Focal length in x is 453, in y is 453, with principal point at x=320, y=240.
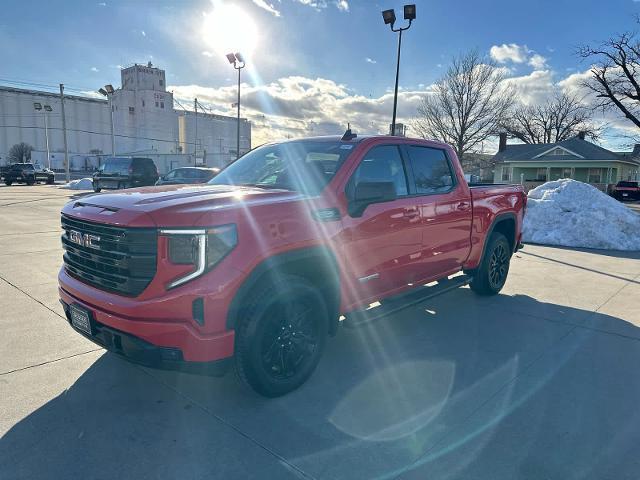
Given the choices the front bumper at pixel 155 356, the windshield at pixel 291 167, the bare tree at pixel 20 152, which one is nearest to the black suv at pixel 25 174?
the windshield at pixel 291 167

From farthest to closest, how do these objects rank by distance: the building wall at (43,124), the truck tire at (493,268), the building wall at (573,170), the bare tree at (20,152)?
the building wall at (43,124), the bare tree at (20,152), the building wall at (573,170), the truck tire at (493,268)

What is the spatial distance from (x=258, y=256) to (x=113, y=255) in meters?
0.96

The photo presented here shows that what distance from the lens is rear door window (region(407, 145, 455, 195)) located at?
15.3ft

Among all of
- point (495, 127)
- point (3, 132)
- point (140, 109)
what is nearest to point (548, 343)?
point (495, 127)

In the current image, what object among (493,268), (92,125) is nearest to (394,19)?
(493,268)

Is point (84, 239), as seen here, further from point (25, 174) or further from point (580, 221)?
point (25, 174)

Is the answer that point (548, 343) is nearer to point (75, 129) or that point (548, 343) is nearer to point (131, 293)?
point (131, 293)

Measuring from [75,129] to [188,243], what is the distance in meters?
110

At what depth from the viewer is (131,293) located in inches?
116

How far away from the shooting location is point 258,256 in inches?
119

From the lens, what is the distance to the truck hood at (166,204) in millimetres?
2848

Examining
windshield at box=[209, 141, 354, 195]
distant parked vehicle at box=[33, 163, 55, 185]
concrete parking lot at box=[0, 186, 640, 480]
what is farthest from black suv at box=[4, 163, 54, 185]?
windshield at box=[209, 141, 354, 195]

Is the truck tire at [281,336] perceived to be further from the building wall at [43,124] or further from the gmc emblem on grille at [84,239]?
the building wall at [43,124]

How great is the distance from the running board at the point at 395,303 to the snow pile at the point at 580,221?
23.5ft
